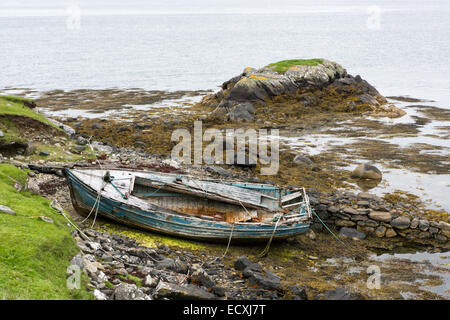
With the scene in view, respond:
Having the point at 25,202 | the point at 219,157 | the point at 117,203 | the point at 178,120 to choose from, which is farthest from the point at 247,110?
the point at 25,202

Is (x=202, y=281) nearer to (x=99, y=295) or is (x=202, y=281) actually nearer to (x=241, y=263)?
(x=241, y=263)

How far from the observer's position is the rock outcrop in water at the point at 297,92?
116ft

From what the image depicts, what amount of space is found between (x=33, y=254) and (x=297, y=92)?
3239 cm

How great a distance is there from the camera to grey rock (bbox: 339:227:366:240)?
1580 centimetres

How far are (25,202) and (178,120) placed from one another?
21440mm

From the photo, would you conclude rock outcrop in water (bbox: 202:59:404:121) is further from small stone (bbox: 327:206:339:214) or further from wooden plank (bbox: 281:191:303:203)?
small stone (bbox: 327:206:339:214)

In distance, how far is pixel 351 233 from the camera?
1595 centimetres

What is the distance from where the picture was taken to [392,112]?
1378 inches

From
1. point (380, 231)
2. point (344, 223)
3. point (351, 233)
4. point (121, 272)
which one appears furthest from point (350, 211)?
point (121, 272)

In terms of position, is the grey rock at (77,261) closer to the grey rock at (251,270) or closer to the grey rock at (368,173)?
the grey rock at (251,270)

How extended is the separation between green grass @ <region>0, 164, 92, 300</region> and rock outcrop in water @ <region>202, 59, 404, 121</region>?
23.3 meters

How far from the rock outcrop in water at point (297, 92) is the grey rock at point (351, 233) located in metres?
17.6

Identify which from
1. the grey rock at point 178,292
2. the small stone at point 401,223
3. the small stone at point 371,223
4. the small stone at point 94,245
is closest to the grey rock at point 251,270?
the grey rock at point 178,292
